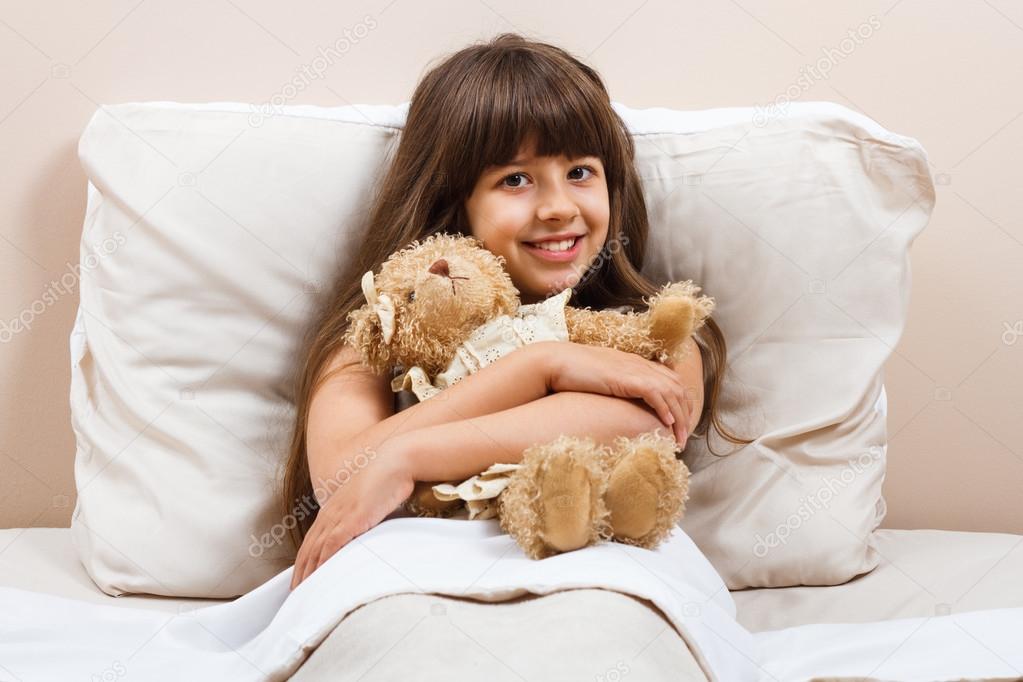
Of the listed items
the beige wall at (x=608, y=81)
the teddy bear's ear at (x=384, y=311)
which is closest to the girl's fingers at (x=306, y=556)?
the teddy bear's ear at (x=384, y=311)

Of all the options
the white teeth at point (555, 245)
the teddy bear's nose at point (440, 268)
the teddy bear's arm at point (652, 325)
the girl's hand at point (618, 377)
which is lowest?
the girl's hand at point (618, 377)

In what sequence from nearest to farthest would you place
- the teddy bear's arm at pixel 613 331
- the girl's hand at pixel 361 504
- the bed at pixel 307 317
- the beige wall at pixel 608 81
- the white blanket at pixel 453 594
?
1. the white blanket at pixel 453 594
2. the girl's hand at pixel 361 504
3. the teddy bear's arm at pixel 613 331
4. the bed at pixel 307 317
5. the beige wall at pixel 608 81

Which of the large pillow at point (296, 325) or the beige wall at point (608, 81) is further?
the beige wall at point (608, 81)

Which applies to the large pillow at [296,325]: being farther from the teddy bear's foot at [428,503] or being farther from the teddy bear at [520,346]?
the teddy bear's foot at [428,503]

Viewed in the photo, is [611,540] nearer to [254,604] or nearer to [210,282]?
[254,604]

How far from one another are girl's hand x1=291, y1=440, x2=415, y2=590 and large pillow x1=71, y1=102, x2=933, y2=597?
9.6 inches

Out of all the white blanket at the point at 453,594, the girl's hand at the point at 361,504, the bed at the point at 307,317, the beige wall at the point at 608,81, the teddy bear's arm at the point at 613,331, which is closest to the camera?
the white blanket at the point at 453,594

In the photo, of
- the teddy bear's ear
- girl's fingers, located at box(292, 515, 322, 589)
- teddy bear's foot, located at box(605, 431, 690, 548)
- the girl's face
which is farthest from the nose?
girl's fingers, located at box(292, 515, 322, 589)

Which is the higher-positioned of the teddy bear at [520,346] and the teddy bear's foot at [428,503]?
the teddy bear at [520,346]

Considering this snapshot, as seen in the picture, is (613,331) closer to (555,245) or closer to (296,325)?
(555,245)

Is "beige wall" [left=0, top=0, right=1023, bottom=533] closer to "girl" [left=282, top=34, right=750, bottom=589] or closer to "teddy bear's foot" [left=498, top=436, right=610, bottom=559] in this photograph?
"girl" [left=282, top=34, right=750, bottom=589]

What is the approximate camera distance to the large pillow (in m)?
1.30

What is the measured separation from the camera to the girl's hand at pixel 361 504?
1064 millimetres

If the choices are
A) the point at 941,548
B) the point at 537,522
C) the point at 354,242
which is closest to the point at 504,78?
the point at 354,242
